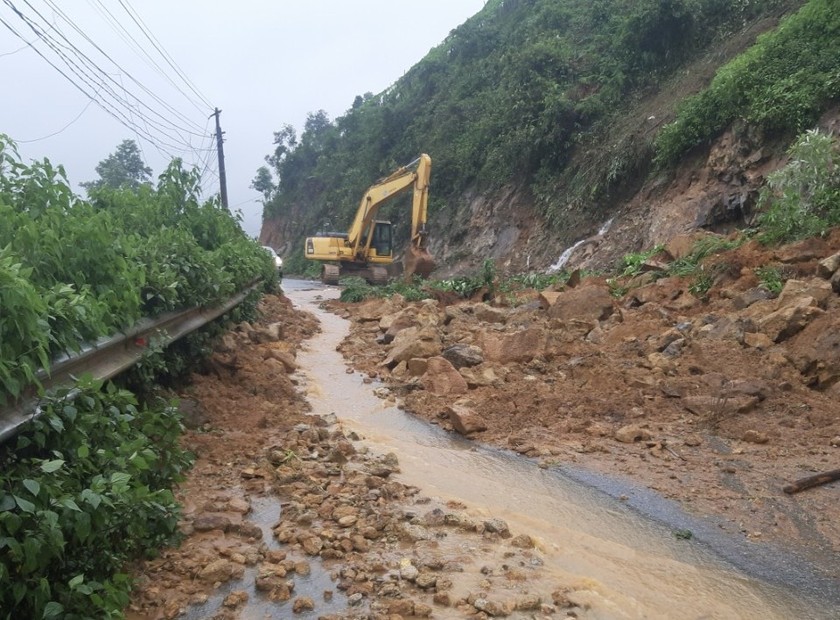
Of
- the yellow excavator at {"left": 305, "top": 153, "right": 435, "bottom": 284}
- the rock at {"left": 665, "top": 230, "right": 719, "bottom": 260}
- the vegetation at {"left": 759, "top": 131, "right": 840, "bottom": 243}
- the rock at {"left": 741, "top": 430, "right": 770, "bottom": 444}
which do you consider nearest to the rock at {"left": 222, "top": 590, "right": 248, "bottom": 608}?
the rock at {"left": 741, "top": 430, "right": 770, "bottom": 444}

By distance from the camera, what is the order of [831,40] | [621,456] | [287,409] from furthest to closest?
[831,40], [287,409], [621,456]

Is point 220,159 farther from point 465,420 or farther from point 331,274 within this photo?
point 465,420

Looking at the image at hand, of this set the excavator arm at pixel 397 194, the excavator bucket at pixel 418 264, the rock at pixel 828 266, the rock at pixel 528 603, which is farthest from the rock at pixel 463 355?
the excavator arm at pixel 397 194

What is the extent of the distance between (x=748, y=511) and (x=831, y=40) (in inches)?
534

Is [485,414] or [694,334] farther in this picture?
[694,334]

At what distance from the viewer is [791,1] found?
727 inches

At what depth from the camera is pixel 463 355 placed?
8273mm

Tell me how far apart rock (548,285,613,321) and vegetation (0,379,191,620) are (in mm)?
7525

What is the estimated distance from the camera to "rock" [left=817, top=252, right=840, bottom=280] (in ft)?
26.3

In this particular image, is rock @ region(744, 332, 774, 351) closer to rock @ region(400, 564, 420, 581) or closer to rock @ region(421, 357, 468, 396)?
rock @ region(421, 357, 468, 396)

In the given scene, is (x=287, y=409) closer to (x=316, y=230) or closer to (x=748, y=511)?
(x=748, y=511)

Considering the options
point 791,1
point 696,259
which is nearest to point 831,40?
point 791,1

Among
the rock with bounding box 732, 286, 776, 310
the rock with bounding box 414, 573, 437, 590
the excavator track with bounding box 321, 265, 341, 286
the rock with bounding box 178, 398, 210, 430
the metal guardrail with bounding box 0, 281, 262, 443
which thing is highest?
the metal guardrail with bounding box 0, 281, 262, 443

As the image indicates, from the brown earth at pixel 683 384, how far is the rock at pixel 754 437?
0.02 m
